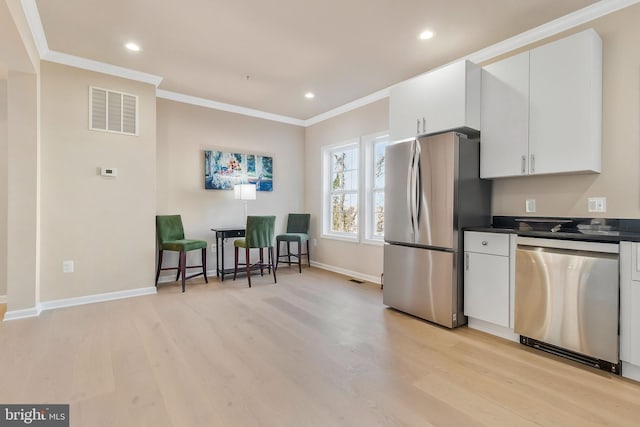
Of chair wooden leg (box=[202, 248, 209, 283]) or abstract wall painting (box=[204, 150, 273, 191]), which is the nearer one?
chair wooden leg (box=[202, 248, 209, 283])

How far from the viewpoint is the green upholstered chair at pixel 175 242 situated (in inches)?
155

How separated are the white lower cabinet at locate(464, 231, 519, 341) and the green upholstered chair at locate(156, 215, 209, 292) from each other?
3173mm

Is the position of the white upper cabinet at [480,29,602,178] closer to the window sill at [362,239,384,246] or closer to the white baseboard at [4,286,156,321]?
the window sill at [362,239,384,246]

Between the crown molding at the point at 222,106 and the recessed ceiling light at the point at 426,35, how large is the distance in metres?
2.98

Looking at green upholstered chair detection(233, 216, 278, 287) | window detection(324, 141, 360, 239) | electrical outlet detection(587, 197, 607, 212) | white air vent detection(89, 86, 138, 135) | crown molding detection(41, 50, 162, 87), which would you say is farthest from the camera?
window detection(324, 141, 360, 239)

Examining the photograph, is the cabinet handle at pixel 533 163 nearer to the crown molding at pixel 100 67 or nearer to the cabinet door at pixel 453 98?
the cabinet door at pixel 453 98

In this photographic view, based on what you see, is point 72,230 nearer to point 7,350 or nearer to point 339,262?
point 7,350

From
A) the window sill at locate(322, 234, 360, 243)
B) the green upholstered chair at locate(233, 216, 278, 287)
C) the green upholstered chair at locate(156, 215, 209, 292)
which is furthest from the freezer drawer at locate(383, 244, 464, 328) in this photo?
the green upholstered chair at locate(156, 215, 209, 292)

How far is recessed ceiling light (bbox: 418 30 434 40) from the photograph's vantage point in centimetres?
283

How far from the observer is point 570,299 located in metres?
2.21

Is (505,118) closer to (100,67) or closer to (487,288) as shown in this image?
(487,288)

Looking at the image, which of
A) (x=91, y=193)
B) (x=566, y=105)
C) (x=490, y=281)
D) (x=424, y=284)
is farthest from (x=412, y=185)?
(x=91, y=193)

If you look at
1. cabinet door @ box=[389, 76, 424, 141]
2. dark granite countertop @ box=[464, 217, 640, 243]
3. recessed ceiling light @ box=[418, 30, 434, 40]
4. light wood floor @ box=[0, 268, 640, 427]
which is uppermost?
recessed ceiling light @ box=[418, 30, 434, 40]

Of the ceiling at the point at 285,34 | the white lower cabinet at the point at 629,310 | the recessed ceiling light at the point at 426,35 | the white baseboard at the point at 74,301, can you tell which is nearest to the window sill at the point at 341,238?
the ceiling at the point at 285,34
